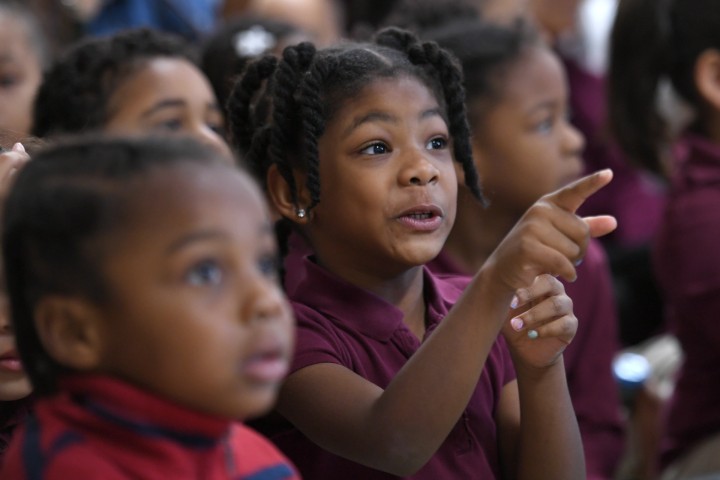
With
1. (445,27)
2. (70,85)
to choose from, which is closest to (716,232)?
(445,27)

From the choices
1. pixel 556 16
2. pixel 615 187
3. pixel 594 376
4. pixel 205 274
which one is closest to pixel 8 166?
pixel 205 274

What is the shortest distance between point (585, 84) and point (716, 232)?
128 cm

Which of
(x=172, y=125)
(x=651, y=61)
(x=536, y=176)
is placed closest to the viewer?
(x=172, y=125)

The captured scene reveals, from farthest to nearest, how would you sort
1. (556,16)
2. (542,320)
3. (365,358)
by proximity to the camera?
1. (556,16)
2. (365,358)
3. (542,320)

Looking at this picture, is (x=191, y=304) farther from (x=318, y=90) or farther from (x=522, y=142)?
(x=522, y=142)

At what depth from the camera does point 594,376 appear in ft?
7.15

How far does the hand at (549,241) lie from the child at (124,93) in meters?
0.88

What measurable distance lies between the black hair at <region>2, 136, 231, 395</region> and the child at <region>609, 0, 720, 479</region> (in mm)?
1361

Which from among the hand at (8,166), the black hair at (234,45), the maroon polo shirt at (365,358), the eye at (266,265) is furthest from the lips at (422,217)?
the black hair at (234,45)

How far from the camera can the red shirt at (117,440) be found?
100 cm

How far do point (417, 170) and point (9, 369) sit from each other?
55cm

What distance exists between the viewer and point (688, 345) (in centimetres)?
226

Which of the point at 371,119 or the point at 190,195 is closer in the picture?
the point at 190,195

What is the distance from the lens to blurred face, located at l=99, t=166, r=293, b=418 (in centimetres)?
99
